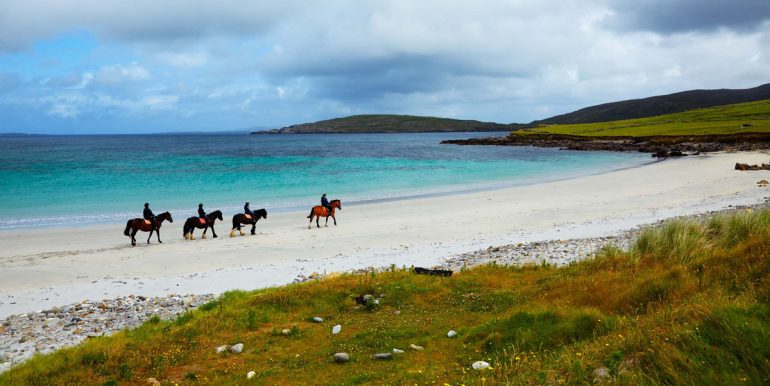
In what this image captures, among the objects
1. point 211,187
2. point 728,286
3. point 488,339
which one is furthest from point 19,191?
point 728,286

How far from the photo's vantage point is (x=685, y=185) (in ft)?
125

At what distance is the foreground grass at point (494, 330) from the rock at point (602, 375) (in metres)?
0.08

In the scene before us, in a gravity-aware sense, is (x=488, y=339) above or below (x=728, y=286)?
below

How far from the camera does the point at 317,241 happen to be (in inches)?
909

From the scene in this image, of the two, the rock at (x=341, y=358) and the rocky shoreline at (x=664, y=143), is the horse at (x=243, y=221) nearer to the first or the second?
the rock at (x=341, y=358)

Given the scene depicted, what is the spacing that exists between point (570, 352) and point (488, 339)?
174 cm

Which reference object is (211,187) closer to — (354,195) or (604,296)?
(354,195)

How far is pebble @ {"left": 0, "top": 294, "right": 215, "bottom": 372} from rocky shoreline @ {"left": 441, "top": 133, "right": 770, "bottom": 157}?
72.5 meters

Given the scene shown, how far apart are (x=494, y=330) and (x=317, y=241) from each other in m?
15.5

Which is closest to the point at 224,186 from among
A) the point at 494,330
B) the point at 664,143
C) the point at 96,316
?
the point at 96,316

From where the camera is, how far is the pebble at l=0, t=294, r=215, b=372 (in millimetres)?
10539

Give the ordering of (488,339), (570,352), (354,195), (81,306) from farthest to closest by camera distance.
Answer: (354,195) < (81,306) < (488,339) < (570,352)

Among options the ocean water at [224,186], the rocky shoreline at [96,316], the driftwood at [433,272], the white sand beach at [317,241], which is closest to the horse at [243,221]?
the white sand beach at [317,241]

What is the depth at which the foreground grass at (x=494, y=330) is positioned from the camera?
566 centimetres
